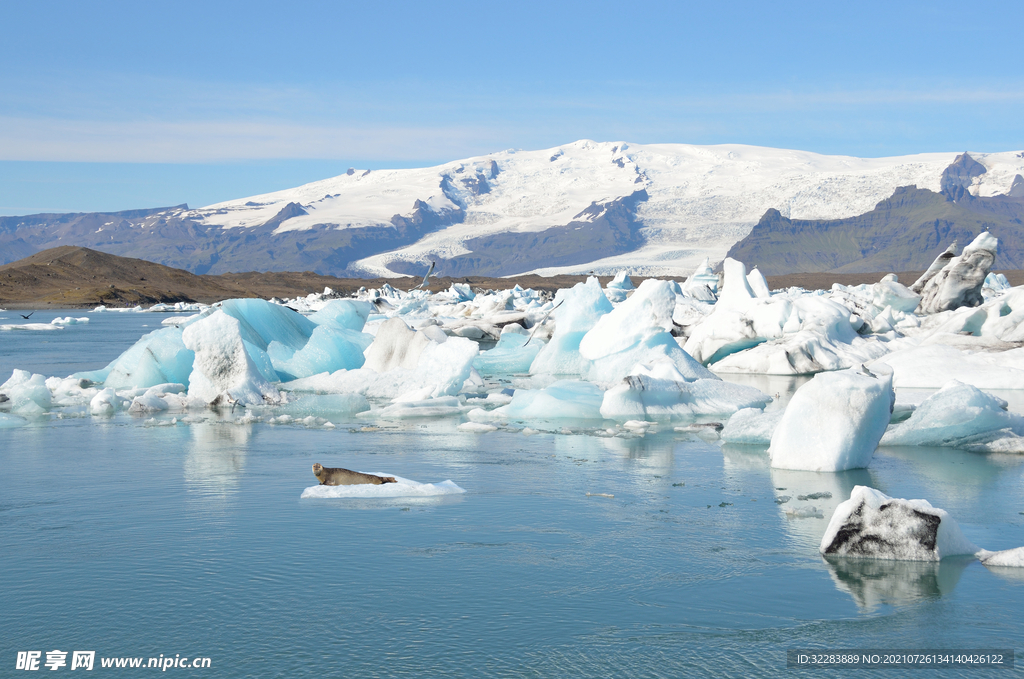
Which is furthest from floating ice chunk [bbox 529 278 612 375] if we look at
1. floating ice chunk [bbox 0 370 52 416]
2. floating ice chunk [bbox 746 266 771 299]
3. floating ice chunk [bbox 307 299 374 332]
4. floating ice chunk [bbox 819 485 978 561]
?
floating ice chunk [bbox 819 485 978 561]

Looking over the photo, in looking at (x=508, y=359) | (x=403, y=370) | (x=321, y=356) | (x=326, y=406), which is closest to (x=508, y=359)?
(x=508, y=359)

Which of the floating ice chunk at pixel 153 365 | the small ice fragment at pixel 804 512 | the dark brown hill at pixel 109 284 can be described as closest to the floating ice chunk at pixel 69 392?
the floating ice chunk at pixel 153 365

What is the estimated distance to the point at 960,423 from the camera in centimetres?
995

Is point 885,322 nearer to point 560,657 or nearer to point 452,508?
point 452,508

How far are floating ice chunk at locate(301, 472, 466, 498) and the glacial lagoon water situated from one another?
15 centimetres

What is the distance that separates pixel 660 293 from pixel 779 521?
12.9 m

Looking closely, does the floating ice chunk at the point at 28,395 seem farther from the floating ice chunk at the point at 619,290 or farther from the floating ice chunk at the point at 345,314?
the floating ice chunk at the point at 619,290

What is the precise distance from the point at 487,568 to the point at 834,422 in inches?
168

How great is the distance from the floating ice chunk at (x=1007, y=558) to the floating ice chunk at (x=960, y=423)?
4.55 m

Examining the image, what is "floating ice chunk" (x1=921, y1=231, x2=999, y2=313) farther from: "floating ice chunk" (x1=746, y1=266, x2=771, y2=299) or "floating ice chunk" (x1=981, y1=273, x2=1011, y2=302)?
"floating ice chunk" (x1=981, y1=273, x2=1011, y2=302)

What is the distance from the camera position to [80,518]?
700 cm

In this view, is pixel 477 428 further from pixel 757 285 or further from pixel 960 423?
pixel 757 285

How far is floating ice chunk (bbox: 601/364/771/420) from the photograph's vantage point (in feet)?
40.8

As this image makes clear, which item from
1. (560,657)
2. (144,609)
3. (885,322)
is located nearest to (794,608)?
(560,657)
